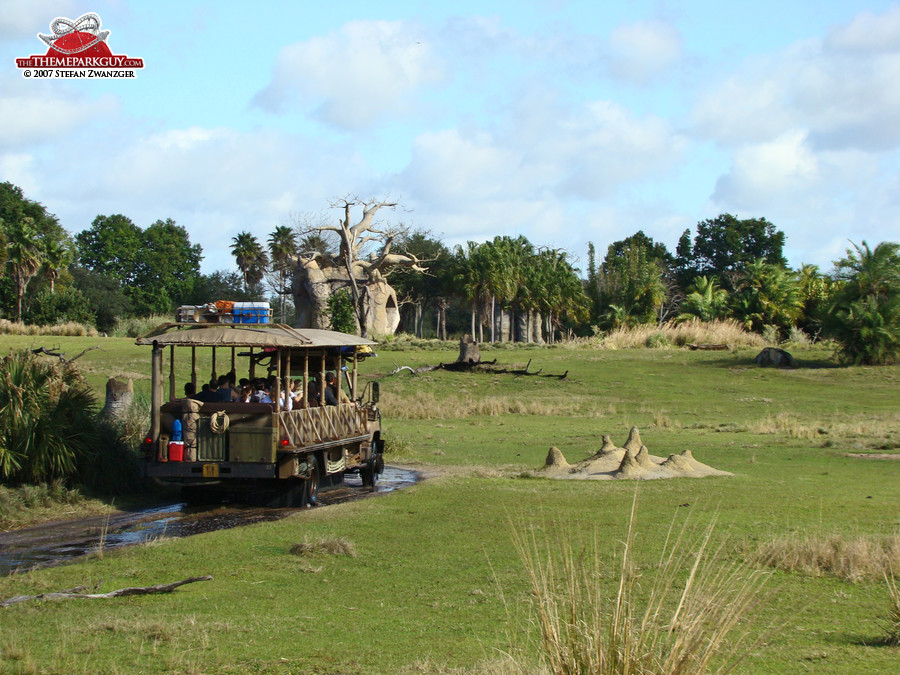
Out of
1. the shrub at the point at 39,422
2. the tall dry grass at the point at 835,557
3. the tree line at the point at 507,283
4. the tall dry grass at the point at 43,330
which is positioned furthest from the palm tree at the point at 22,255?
the tall dry grass at the point at 835,557

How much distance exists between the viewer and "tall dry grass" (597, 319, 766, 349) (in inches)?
2163

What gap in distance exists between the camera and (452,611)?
8.73 meters

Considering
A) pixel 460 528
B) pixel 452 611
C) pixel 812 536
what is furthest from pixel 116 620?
pixel 812 536

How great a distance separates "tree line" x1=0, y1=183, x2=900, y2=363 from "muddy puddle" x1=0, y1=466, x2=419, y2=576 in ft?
122

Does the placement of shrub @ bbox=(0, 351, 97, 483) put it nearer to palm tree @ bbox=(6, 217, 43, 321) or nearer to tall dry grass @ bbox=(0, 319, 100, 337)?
tall dry grass @ bbox=(0, 319, 100, 337)

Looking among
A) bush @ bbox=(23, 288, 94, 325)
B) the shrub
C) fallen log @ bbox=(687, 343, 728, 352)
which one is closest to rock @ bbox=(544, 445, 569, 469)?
the shrub

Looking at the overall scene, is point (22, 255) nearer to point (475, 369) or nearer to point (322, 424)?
point (475, 369)

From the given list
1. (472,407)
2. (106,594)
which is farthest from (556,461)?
(472,407)

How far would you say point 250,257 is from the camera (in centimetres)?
8000

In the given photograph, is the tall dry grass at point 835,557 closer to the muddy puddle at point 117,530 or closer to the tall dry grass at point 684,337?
the muddy puddle at point 117,530

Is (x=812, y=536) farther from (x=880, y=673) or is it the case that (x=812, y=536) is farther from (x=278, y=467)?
(x=278, y=467)

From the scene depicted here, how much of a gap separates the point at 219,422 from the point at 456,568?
569 cm

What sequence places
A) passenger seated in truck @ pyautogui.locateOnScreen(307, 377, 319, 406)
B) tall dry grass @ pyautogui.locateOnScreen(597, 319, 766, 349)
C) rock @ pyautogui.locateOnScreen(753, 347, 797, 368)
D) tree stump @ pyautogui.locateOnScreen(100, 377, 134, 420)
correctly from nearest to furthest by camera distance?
passenger seated in truck @ pyautogui.locateOnScreen(307, 377, 319, 406)
tree stump @ pyautogui.locateOnScreen(100, 377, 134, 420)
rock @ pyautogui.locateOnScreen(753, 347, 797, 368)
tall dry grass @ pyautogui.locateOnScreen(597, 319, 766, 349)

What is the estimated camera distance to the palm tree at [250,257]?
79.9m
